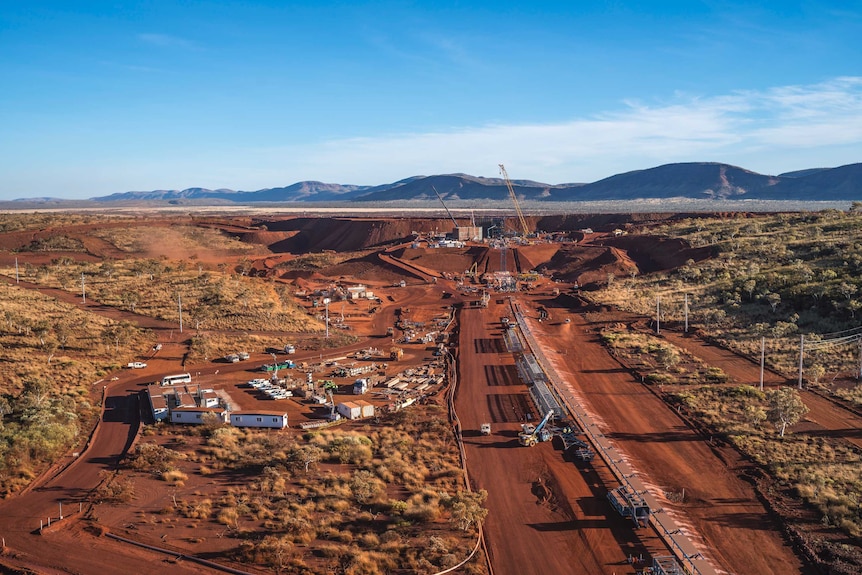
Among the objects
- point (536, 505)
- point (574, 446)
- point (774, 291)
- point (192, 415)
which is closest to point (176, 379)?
point (192, 415)

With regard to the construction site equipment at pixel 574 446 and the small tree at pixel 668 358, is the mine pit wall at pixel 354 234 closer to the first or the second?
the small tree at pixel 668 358

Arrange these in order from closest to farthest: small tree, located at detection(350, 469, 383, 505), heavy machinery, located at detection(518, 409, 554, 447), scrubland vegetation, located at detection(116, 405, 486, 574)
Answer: scrubland vegetation, located at detection(116, 405, 486, 574) < small tree, located at detection(350, 469, 383, 505) < heavy machinery, located at detection(518, 409, 554, 447)

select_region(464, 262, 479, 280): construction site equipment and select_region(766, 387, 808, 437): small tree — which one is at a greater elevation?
select_region(464, 262, 479, 280): construction site equipment

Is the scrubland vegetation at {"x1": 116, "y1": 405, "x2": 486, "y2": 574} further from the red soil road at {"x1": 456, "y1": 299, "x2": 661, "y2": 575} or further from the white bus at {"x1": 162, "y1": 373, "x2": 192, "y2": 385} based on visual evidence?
the white bus at {"x1": 162, "y1": 373, "x2": 192, "y2": 385}

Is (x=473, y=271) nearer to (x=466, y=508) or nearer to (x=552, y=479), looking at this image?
(x=552, y=479)

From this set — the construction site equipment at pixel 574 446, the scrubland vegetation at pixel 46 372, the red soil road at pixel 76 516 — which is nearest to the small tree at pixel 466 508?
the construction site equipment at pixel 574 446

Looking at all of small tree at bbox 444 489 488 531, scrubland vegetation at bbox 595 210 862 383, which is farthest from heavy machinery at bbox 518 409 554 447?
scrubland vegetation at bbox 595 210 862 383
